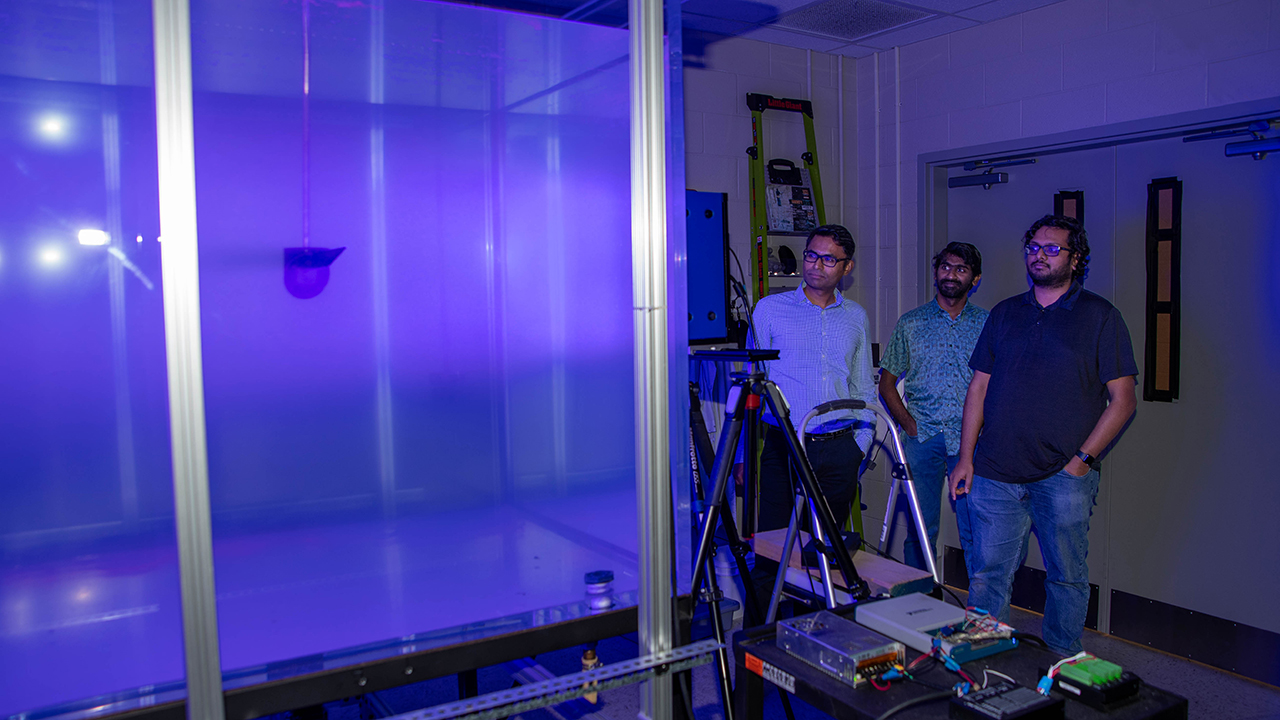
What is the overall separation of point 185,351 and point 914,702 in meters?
1.21

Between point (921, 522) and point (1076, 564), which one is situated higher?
point (921, 522)

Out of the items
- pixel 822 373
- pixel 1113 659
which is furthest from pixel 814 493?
pixel 1113 659

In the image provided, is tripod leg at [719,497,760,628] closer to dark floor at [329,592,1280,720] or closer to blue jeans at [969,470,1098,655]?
dark floor at [329,592,1280,720]

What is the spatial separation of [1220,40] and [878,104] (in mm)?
1590

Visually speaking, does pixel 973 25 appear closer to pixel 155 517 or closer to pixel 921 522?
pixel 921 522

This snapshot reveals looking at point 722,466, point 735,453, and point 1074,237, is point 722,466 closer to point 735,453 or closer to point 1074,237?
point 735,453

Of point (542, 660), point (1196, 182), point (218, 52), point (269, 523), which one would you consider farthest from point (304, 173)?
point (1196, 182)

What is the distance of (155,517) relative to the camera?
4.02ft

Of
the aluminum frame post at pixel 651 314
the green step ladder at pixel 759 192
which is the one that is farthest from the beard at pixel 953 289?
the aluminum frame post at pixel 651 314

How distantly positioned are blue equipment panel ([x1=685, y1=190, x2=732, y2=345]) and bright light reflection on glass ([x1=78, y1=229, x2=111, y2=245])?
2.69m

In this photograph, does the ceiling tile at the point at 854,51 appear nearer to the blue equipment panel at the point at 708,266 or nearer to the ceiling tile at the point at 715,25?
the ceiling tile at the point at 715,25


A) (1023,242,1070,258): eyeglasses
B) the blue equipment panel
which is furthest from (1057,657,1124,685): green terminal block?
the blue equipment panel

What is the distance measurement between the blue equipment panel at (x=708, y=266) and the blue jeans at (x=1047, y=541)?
53.4 inches

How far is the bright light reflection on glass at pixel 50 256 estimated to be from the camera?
1.16 m
